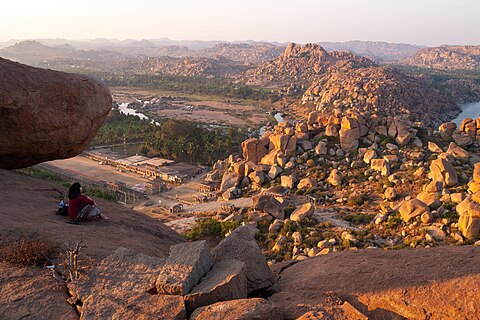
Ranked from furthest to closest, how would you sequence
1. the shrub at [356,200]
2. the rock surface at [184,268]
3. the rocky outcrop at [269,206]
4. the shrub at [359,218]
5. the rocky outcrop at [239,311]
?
the shrub at [356,200], the rocky outcrop at [269,206], the shrub at [359,218], the rock surface at [184,268], the rocky outcrop at [239,311]

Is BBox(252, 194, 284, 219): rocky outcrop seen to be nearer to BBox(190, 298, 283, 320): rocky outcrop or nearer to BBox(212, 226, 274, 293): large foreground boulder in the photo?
BBox(212, 226, 274, 293): large foreground boulder

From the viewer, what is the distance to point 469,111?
11112 centimetres

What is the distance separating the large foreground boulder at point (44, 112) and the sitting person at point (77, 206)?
1.90 meters

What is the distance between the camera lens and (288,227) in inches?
1013

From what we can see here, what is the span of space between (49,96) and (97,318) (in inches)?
271

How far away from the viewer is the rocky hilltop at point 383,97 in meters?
90.6

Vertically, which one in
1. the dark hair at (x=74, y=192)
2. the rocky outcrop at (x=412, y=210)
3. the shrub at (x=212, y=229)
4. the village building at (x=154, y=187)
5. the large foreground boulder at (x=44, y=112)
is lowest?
the village building at (x=154, y=187)

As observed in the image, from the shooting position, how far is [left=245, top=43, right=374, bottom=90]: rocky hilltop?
516 feet

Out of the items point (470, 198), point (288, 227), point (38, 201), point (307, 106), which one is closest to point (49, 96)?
point (38, 201)

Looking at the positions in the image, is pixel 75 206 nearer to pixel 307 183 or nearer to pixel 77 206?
pixel 77 206

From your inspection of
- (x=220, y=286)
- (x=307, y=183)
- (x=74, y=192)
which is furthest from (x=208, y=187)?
(x=220, y=286)

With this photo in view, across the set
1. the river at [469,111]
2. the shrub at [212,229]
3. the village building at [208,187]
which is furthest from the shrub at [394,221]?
the river at [469,111]

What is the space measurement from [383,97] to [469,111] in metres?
33.2

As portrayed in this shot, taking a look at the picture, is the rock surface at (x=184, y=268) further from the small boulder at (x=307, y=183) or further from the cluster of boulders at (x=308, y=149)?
the small boulder at (x=307, y=183)
